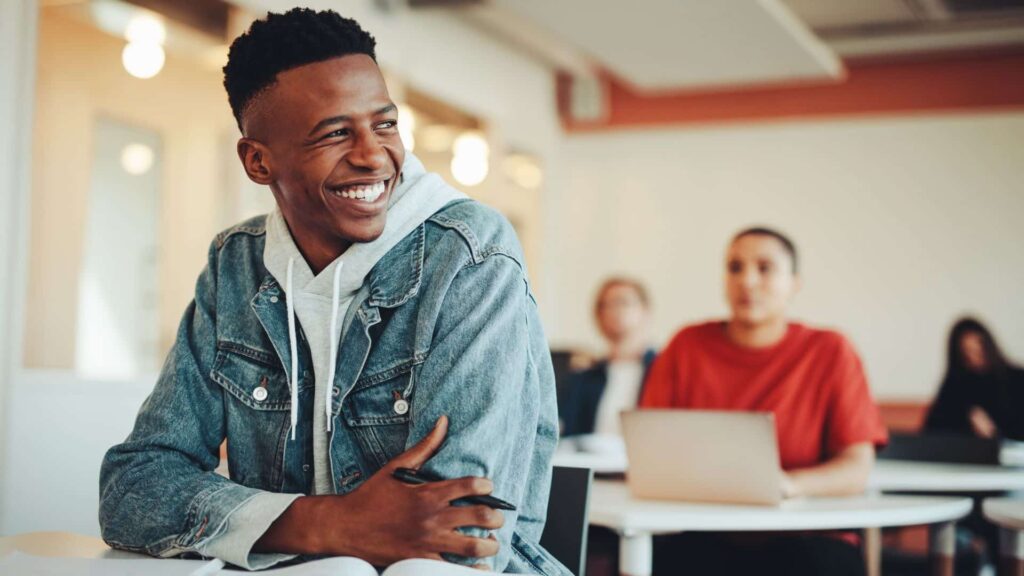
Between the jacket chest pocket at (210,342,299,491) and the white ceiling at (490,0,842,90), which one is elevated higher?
the white ceiling at (490,0,842,90)

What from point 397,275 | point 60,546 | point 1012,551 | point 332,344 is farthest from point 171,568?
point 1012,551

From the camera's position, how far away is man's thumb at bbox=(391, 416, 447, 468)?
1.31 meters

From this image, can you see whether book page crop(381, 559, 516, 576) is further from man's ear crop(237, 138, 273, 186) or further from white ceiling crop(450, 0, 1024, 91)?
white ceiling crop(450, 0, 1024, 91)

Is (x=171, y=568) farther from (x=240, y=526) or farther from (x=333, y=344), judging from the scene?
(x=333, y=344)

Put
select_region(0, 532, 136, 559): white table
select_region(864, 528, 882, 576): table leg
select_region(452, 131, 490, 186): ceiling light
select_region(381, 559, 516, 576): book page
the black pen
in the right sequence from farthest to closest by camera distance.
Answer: select_region(452, 131, 490, 186): ceiling light
select_region(864, 528, 882, 576): table leg
select_region(0, 532, 136, 559): white table
the black pen
select_region(381, 559, 516, 576): book page

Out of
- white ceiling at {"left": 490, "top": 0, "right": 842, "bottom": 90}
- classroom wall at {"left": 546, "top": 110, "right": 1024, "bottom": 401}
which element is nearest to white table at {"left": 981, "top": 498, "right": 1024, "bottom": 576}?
white ceiling at {"left": 490, "top": 0, "right": 842, "bottom": 90}

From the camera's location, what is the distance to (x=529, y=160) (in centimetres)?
831

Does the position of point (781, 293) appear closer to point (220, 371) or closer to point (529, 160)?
point (220, 371)

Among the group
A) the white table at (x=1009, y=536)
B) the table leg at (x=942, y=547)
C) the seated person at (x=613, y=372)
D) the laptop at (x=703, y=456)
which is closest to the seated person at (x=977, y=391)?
the seated person at (x=613, y=372)

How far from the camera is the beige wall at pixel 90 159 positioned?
396 centimetres

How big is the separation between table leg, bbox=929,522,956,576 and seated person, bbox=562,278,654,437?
200 centimetres

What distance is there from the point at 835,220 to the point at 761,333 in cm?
533

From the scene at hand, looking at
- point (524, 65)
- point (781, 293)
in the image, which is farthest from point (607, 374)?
point (524, 65)

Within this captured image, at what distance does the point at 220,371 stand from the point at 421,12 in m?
5.23
